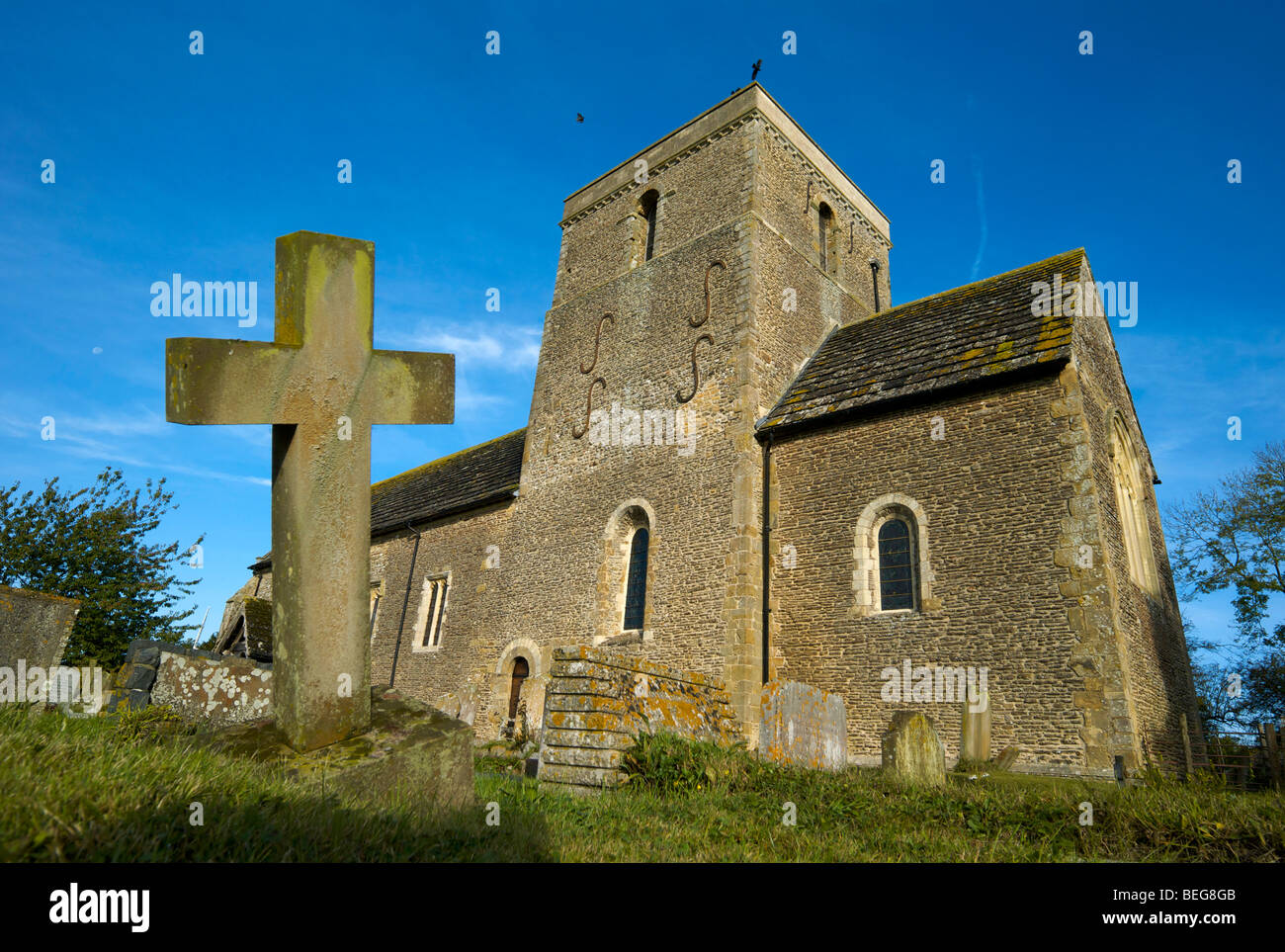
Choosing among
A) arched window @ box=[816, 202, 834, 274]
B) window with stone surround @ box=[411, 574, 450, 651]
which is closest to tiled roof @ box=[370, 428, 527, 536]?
window with stone surround @ box=[411, 574, 450, 651]

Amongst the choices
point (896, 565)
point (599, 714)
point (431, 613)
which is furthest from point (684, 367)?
point (431, 613)

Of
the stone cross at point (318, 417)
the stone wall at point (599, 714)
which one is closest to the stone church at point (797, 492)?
the stone wall at point (599, 714)

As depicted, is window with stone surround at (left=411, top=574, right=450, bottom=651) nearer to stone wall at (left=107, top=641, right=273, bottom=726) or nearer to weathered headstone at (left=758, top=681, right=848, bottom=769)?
weathered headstone at (left=758, top=681, right=848, bottom=769)

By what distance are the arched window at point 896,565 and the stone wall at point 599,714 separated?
491 centimetres

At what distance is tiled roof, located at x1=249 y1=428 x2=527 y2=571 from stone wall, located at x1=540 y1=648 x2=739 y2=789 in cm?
1162

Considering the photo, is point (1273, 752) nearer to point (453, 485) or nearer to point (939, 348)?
point (939, 348)

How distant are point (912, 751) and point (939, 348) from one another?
813 cm

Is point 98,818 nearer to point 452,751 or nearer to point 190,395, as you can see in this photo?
point 452,751

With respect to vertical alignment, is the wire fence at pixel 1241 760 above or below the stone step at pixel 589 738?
below

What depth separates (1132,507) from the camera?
47.2ft

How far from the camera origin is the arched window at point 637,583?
1599 centimetres

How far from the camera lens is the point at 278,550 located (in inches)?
173

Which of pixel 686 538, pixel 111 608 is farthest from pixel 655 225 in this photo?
pixel 111 608

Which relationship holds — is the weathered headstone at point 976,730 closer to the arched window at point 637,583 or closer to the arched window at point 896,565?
the arched window at point 896,565
